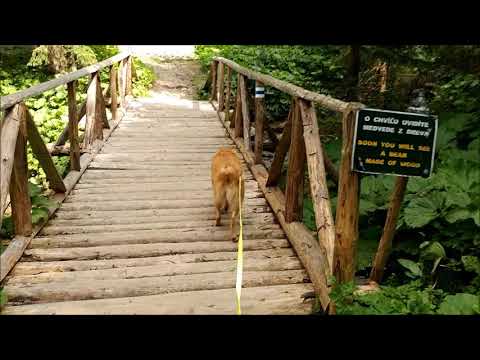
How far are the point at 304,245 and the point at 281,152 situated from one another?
3.65 ft

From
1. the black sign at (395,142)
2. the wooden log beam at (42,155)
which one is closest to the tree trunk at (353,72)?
the black sign at (395,142)

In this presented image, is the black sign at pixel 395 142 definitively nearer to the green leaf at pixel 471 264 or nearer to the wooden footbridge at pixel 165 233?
the wooden footbridge at pixel 165 233

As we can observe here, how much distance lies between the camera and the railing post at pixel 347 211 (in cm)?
264

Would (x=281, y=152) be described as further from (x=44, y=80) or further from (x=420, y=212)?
(x=44, y=80)

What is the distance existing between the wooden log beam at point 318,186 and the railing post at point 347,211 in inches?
4.2

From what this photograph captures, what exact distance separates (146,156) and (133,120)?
2.58m

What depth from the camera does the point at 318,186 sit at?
10.7 feet

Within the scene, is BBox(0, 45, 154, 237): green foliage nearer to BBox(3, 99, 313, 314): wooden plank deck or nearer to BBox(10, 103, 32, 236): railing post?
BBox(3, 99, 313, 314): wooden plank deck

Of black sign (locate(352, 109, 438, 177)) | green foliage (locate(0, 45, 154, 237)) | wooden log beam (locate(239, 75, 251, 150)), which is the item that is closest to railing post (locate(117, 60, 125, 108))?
green foliage (locate(0, 45, 154, 237))

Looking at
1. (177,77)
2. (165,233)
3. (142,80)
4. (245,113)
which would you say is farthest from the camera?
(177,77)

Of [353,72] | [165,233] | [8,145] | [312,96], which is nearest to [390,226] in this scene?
[312,96]

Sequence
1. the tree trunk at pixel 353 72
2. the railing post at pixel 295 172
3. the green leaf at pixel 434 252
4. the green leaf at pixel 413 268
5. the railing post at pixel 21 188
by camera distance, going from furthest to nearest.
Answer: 1. the tree trunk at pixel 353 72
2. the railing post at pixel 295 172
3. the railing post at pixel 21 188
4. the green leaf at pixel 434 252
5. the green leaf at pixel 413 268
